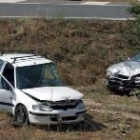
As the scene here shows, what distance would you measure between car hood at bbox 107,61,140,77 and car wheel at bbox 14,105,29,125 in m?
5.31

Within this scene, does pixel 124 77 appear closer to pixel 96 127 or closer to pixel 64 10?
pixel 96 127

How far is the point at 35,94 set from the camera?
48.8 ft

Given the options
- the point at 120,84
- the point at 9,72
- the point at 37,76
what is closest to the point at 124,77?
the point at 120,84

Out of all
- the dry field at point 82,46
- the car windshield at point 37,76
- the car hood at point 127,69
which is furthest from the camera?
the dry field at point 82,46

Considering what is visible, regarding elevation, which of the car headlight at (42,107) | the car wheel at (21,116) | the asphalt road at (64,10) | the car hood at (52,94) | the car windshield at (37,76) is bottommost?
the car wheel at (21,116)

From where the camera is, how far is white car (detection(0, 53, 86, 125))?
577 inches

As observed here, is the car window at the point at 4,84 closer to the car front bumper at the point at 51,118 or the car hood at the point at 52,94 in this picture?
the car hood at the point at 52,94

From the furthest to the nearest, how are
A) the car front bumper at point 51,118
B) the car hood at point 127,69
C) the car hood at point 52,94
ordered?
the car hood at point 127,69
the car hood at point 52,94
the car front bumper at point 51,118

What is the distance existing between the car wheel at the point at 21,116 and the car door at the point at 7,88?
0.31m

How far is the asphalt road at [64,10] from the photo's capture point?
28.3 meters

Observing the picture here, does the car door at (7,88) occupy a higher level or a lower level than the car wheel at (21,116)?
higher

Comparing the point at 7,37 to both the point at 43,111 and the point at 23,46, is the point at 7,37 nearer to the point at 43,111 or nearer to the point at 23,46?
the point at 23,46

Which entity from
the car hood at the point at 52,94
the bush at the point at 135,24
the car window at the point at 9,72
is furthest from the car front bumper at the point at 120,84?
the bush at the point at 135,24

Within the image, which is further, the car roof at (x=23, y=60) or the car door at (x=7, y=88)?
the car roof at (x=23, y=60)
